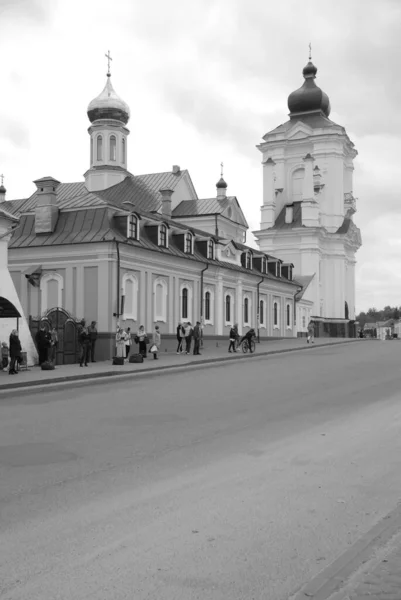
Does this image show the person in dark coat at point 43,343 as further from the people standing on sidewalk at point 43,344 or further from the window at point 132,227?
the window at point 132,227

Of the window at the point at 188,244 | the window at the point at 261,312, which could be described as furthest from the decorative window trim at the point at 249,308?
the window at the point at 188,244

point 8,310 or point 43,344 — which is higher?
point 8,310

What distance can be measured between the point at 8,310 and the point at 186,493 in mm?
17071

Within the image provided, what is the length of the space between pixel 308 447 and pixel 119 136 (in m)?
48.8

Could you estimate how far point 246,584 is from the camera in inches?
191

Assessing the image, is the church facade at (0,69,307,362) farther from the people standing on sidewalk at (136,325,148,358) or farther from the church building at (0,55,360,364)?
the people standing on sidewalk at (136,325,148,358)

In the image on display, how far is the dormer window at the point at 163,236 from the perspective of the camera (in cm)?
3462

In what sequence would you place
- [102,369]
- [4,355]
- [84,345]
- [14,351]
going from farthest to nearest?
[84,345], [102,369], [4,355], [14,351]

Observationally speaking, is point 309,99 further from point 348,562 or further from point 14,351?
point 348,562

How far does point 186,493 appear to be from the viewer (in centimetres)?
733

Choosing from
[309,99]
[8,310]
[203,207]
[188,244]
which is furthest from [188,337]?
[309,99]

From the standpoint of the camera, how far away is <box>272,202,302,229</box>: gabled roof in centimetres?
7719

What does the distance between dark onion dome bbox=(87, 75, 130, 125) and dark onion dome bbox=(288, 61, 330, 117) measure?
31.3m

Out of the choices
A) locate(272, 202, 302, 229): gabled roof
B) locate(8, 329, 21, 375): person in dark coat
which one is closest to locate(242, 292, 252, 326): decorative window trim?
locate(8, 329, 21, 375): person in dark coat
